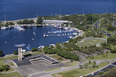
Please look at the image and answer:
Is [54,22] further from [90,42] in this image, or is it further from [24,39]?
[90,42]

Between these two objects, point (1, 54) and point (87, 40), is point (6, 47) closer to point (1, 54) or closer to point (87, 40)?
point (1, 54)

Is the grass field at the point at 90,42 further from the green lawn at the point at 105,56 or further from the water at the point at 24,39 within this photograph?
the green lawn at the point at 105,56

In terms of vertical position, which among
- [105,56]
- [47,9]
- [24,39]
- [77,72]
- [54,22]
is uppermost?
[47,9]

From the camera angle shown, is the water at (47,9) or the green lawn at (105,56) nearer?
the green lawn at (105,56)

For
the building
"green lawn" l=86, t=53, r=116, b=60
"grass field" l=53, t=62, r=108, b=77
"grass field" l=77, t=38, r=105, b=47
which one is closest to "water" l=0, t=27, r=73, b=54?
"grass field" l=77, t=38, r=105, b=47

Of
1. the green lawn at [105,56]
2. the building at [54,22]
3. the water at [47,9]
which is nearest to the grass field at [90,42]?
the green lawn at [105,56]

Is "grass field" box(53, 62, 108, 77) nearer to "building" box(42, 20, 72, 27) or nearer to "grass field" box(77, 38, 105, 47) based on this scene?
"grass field" box(77, 38, 105, 47)

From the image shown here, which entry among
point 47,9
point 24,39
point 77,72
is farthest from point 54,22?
point 77,72

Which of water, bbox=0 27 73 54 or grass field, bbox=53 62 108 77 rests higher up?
water, bbox=0 27 73 54

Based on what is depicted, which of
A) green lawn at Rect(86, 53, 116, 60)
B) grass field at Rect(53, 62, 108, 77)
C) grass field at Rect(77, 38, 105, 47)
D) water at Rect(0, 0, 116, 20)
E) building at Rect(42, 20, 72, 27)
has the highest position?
water at Rect(0, 0, 116, 20)
